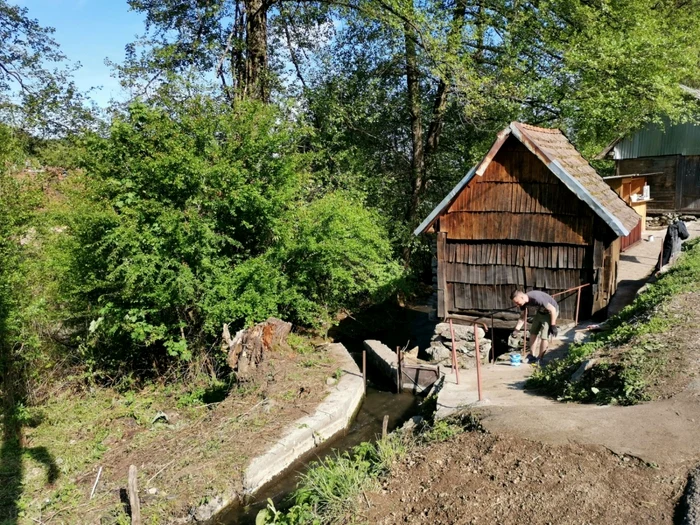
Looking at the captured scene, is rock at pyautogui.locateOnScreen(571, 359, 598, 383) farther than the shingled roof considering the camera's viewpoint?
No

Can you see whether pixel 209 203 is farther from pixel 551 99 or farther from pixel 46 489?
pixel 551 99

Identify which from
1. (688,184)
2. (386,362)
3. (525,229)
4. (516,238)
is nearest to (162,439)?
(386,362)

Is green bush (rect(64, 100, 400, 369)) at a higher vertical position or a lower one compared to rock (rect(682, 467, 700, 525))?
higher

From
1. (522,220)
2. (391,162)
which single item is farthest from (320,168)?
(522,220)

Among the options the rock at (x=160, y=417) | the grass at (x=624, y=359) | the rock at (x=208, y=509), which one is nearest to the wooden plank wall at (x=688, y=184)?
the grass at (x=624, y=359)

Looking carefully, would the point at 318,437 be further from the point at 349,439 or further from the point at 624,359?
the point at 624,359

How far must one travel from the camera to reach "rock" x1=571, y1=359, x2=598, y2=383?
778 cm

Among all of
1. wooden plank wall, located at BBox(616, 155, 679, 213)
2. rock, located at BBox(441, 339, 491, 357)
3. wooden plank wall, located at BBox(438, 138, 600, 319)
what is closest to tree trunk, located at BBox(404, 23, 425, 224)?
wooden plank wall, located at BBox(438, 138, 600, 319)

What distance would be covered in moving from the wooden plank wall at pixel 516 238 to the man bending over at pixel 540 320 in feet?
6.92

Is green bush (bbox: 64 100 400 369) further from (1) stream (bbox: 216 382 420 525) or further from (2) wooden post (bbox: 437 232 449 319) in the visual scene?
(1) stream (bbox: 216 382 420 525)

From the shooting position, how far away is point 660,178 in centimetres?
2492

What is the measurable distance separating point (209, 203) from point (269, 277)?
7.27 feet

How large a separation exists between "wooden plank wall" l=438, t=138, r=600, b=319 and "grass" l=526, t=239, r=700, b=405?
149 centimetres

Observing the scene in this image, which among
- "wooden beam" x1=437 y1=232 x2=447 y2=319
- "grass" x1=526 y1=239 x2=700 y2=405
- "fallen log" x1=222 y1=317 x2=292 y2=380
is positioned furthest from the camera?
"wooden beam" x1=437 y1=232 x2=447 y2=319
